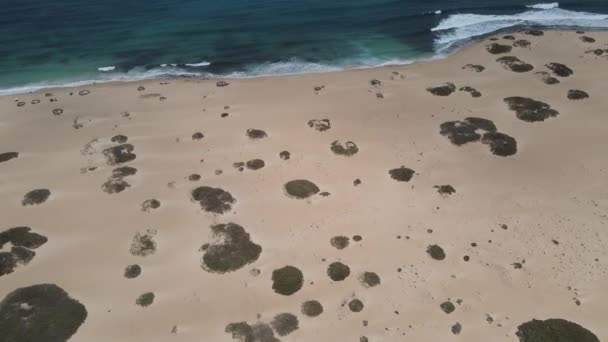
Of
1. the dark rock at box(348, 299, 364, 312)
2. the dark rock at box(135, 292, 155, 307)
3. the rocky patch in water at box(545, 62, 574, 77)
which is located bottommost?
the rocky patch in water at box(545, 62, 574, 77)

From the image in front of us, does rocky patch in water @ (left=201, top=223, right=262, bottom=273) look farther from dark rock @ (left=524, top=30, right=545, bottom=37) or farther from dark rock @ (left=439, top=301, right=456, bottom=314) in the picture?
dark rock @ (left=524, top=30, right=545, bottom=37)

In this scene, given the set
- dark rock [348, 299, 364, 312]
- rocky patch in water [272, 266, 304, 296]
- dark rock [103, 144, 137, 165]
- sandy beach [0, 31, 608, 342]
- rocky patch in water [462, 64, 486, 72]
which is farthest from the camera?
rocky patch in water [462, 64, 486, 72]

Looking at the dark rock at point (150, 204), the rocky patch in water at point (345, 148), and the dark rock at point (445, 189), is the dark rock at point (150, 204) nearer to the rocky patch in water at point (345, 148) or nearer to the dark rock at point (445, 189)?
the rocky patch in water at point (345, 148)

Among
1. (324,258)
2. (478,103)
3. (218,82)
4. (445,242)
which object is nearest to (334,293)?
(324,258)

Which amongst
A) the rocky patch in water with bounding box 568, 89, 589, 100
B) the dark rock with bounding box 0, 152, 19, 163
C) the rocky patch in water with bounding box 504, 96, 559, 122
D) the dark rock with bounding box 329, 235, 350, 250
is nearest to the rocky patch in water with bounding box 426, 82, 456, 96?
the rocky patch in water with bounding box 504, 96, 559, 122

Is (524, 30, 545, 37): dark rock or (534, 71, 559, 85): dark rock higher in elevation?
(534, 71, 559, 85): dark rock

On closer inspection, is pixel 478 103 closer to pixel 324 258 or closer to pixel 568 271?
pixel 568 271
